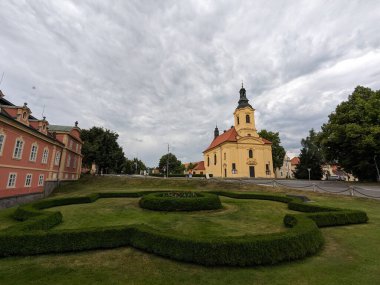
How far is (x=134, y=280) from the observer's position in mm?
5859

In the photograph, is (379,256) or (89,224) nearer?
(379,256)

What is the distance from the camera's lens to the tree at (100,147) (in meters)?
45.0

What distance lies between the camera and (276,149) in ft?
204

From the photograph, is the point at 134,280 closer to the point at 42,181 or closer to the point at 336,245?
the point at 336,245

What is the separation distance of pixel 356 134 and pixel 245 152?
2498cm

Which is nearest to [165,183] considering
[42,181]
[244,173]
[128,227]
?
[42,181]

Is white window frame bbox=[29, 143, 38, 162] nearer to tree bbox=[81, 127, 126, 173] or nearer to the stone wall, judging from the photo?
the stone wall

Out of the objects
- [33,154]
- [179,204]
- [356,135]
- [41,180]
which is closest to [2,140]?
[33,154]

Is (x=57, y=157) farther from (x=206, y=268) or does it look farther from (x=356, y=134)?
(x=356, y=134)

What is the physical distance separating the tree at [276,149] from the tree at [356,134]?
25.1m

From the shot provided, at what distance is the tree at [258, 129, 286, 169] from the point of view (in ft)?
203

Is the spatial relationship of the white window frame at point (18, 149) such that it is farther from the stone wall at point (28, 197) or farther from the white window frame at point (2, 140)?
the stone wall at point (28, 197)

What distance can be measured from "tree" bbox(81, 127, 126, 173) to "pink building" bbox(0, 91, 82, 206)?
11552mm

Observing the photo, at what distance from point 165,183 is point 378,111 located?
33.8m
